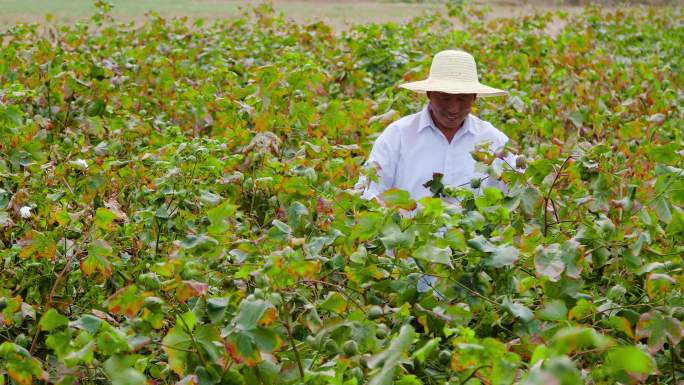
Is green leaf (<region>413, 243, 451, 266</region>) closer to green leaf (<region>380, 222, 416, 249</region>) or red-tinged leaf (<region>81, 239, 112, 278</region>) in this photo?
green leaf (<region>380, 222, 416, 249</region>)

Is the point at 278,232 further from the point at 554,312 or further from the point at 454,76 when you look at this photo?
the point at 454,76

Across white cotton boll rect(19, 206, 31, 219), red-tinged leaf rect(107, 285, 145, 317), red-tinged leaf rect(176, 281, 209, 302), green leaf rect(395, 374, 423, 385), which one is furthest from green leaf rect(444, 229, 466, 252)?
white cotton boll rect(19, 206, 31, 219)

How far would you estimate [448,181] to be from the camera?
11.8ft

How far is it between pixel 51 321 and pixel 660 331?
1.23 meters

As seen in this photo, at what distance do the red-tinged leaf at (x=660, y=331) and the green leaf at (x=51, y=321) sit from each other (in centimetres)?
117

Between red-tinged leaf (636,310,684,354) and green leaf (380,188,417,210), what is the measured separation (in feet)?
1.82

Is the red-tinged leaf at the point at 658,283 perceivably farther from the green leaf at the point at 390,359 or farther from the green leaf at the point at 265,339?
the green leaf at the point at 265,339

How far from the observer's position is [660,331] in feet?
6.89

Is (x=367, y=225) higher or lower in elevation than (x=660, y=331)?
higher

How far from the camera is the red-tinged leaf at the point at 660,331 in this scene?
2096 mm

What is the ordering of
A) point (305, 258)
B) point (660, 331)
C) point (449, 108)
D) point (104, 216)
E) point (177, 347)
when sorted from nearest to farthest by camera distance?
point (177, 347), point (660, 331), point (305, 258), point (104, 216), point (449, 108)

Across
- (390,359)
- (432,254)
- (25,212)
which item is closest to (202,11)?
(25,212)

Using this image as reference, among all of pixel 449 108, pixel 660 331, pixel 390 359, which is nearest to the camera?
pixel 390 359

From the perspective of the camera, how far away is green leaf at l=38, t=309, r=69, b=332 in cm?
197
